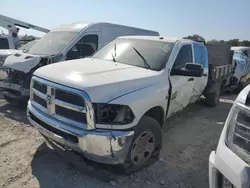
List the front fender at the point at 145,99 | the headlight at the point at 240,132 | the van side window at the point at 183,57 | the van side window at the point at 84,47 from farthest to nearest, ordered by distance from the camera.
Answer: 1. the van side window at the point at 84,47
2. the van side window at the point at 183,57
3. the front fender at the point at 145,99
4. the headlight at the point at 240,132

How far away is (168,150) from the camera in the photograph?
4312 millimetres

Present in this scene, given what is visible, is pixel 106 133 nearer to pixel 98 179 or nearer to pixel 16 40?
pixel 98 179

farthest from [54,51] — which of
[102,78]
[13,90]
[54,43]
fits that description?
[102,78]

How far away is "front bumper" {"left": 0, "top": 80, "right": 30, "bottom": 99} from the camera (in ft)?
19.1

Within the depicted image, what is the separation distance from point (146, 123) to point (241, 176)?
1.79 meters

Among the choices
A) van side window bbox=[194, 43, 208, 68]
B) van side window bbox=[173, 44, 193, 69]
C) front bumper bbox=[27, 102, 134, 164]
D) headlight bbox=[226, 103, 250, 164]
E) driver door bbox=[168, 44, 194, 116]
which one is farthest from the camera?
van side window bbox=[194, 43, 208, 68]

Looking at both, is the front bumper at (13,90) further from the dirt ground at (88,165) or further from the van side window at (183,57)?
the van side window at (183,57)

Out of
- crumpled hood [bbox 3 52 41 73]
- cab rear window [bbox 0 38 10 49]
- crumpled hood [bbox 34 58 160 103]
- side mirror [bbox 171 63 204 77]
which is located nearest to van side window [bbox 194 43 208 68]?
side mirror [bbox 171 63 204 77]

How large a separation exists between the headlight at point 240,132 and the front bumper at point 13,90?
16.4ft

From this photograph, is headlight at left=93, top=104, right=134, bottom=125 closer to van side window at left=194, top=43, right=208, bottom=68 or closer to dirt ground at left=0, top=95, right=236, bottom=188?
dirt ground at left=0, top=95, right=236, bottom=188

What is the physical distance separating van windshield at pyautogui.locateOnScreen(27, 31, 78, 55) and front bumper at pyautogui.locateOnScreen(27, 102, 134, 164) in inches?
153

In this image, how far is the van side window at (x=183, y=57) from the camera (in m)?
4.41

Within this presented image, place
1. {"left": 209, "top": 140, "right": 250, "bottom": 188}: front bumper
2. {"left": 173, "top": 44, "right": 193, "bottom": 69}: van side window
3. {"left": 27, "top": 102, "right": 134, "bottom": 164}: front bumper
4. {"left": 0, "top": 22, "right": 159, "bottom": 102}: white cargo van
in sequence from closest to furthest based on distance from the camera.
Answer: {"left": 209, "top": 140, "right": 250, "bottom": 188}: front bumper
{"left": 27, "top": 102, "right": 134, "bottom": 164}: front bumper
{"left": 173, "top": 44, "right": 193, "bottom": 69}: van side window
{"left": 0, "top": 22, "right": 159, "bottom": 102}: white cargo van

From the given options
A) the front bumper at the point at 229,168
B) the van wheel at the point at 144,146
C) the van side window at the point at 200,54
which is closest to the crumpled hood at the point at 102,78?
the van wheel at the point at 144,146
